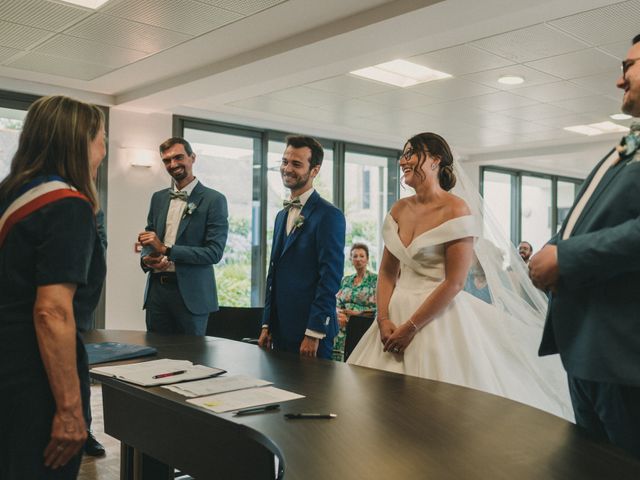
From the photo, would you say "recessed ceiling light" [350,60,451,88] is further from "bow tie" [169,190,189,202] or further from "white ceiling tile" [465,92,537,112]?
"bow tie" [169,190,189,202]

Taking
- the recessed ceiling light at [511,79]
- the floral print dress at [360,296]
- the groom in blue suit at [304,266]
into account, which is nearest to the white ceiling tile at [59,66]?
the floral print dress at [360,296]

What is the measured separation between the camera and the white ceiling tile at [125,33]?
4.63m

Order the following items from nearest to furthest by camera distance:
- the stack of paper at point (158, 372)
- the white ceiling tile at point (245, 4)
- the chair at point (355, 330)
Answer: the stack of paper at point (158, 372) < the chair at point (355, 330) < the white ceiling tile at point (245, 4)

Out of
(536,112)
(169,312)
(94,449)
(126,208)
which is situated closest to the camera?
(169,312)

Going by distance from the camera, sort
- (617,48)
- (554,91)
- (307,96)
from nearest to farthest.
Result: (617,48) < (554,91) < (307,96)

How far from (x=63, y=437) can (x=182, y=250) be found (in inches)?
74.2

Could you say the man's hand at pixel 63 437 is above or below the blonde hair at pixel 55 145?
below

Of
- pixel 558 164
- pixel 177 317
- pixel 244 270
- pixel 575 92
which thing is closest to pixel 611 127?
pixel 575 92

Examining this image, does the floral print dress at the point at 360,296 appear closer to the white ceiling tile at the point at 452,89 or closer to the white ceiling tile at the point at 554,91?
the white ceiling tile at the point at 452,89

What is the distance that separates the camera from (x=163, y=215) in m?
3.62

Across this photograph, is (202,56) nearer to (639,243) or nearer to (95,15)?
(95,15)

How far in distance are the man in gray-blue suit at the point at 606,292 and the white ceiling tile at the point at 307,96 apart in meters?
5.16

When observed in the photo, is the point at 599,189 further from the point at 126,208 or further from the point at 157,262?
the point at 126,208

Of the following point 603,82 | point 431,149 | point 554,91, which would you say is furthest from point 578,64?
point 431,149
